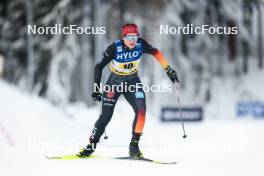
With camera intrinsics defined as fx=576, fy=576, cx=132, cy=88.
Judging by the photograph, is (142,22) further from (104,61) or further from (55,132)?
(104,61)

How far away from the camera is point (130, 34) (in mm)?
7535

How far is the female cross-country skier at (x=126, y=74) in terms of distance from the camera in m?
7.64

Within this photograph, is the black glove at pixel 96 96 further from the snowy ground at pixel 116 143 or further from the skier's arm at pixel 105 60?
the snowy ground at pixel 116 143

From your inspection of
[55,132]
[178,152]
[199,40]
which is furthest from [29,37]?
[178,152]

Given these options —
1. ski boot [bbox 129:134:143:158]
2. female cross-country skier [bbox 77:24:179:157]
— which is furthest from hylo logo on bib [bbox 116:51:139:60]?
ski boot [bbox 129:134:143:158]

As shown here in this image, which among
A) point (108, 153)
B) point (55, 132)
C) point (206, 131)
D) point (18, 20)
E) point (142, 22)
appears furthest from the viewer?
point (18, 20)

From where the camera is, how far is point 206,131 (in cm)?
1511

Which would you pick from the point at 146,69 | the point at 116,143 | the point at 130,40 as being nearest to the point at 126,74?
the point at 130,40

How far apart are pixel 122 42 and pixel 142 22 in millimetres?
9978

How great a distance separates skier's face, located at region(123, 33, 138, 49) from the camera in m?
7.54

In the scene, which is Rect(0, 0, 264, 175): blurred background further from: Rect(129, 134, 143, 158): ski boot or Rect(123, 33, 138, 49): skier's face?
Rect(123, 33, 138, 49): skier's face

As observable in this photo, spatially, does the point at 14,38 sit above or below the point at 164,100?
above

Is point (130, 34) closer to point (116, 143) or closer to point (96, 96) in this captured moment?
point (96, 96)

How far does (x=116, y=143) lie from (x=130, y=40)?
3540 millimetres
